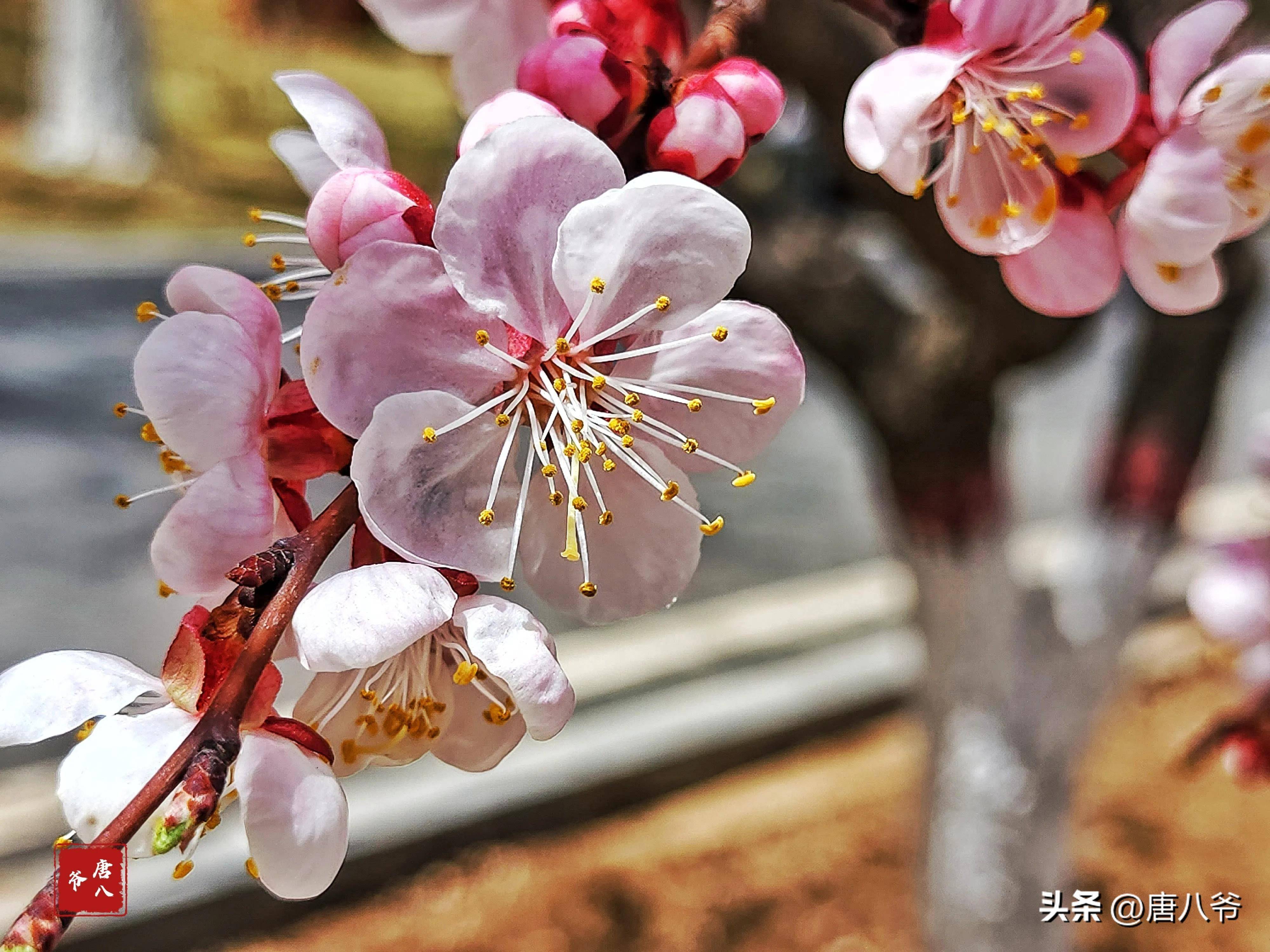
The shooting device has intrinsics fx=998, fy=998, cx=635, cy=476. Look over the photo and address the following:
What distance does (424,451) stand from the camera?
27 cm

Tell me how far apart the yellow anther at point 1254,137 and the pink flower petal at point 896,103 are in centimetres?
10

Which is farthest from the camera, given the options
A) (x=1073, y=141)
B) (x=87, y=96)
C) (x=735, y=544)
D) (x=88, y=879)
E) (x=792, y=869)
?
(x=87, y=96)

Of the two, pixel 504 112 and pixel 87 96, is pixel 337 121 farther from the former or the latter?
pixel 87 96

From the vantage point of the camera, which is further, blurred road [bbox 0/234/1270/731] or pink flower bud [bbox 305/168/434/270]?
blurred road [bbox 0/234/1270/731]

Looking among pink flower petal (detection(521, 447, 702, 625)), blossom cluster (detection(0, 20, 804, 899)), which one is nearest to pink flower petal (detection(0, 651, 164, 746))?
blossom cluster (detection(0, 20, 804, 899))

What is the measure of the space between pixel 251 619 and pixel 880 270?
1.06 meters

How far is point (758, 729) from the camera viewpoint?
2113 millimetres

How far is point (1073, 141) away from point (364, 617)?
0.91ft

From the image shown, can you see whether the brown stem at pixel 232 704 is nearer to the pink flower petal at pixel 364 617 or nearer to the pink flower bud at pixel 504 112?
the pink flower petal at pixel 364 617

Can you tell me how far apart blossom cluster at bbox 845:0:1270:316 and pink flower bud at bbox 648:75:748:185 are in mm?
47

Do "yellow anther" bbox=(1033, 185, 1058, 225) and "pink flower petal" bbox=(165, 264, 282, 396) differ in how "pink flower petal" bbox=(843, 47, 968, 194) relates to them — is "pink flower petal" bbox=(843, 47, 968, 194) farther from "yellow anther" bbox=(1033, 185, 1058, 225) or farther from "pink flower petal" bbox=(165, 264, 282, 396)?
"pink flower petal" bbox=(165, 264, 282, 396)

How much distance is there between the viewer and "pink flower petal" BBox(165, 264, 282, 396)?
29cm

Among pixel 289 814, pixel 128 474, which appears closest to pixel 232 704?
pixel 289 814

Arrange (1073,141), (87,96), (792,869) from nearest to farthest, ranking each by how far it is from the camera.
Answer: (1073,141)
(792,869)
(87,96)
